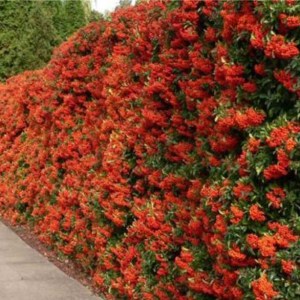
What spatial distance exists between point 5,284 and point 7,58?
45.4ft

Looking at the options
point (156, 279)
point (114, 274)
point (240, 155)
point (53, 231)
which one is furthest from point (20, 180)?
point (240, 155)

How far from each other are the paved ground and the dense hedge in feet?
0.89

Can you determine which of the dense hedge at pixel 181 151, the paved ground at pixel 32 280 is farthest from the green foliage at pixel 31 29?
the paved ground at pixel 32 280

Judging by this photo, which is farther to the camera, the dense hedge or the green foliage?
the green foliage

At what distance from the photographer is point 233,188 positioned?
3.56 m

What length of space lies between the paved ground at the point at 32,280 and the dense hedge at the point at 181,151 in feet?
0.89

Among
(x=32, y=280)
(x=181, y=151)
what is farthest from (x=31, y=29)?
(x=181, y=151)

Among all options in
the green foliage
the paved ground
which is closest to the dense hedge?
the paved ground

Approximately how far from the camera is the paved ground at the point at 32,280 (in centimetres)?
613

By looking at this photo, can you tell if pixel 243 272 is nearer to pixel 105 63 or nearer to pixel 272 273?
pixel 272 273

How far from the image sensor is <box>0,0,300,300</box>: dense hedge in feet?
10.9

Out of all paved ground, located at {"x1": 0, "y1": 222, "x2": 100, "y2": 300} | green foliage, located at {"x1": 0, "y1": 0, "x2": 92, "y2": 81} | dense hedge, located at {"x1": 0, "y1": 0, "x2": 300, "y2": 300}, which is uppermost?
green foliage, located at {"x1": 0, "y1": 0, "x2": 92, "y2": 81}

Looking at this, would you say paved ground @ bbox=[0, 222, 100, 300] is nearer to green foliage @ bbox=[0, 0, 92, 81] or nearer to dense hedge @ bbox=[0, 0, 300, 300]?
dense hedge @ bbox=[0, 0, 300, 300]

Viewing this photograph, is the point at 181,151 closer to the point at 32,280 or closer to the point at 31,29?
the point at 32,280
